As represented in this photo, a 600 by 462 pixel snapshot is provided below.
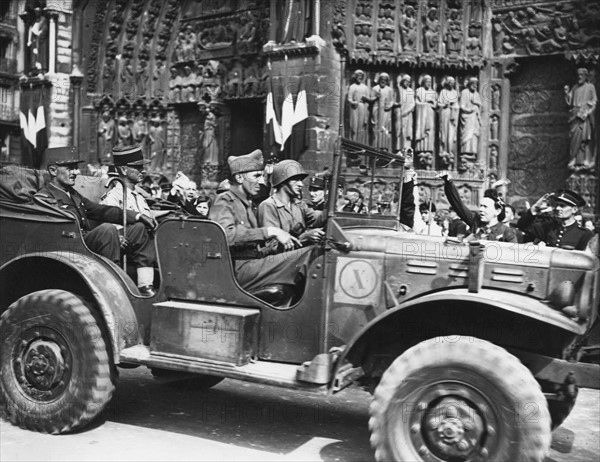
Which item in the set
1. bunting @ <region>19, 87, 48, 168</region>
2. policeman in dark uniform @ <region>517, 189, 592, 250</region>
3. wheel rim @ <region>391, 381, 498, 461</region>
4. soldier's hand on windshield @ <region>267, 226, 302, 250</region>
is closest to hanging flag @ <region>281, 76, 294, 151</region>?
policeman in dark uniform @ <region>517, 189, 592, 250</region>

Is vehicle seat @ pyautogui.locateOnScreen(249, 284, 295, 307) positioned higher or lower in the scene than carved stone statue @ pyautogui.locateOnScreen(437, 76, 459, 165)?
lower

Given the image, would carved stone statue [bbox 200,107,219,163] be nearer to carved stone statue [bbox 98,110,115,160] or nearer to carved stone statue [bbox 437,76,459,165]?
carved stone statue [bbox 98,110,115,160]

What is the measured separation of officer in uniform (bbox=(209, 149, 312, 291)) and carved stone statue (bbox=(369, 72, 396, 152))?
8737 mm

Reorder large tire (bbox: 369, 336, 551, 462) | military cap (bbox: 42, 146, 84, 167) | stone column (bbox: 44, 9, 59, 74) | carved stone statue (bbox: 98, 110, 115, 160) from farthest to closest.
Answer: stone column (bbox: 44, 9, 59, 74) → carved stone statue (bbox: 98, 110, 115, 160) → military cap (bbox: 42, 146, 84, 167) → large tire (bbox: 369, 336, 551, 462)

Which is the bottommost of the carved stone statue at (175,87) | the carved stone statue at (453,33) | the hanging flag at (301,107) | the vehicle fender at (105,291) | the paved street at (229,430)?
the paved street at (229,430)

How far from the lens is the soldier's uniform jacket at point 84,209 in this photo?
5703 millimetres

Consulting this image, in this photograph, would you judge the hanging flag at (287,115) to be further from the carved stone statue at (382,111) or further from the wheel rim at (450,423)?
the wheel rim at (450,423)

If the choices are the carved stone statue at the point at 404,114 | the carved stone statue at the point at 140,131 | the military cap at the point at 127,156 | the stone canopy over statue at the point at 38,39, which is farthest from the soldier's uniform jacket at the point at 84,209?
the stone canopy over statue at the point at 38,39

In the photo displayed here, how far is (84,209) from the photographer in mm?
5938

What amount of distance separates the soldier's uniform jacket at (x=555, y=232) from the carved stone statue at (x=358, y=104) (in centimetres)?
628

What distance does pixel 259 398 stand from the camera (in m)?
6.11

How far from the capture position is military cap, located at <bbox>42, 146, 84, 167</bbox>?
20.0ft

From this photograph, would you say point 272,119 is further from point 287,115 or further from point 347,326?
point 347,326

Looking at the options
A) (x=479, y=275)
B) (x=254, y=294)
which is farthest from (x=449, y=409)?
(x=254, y=294)
